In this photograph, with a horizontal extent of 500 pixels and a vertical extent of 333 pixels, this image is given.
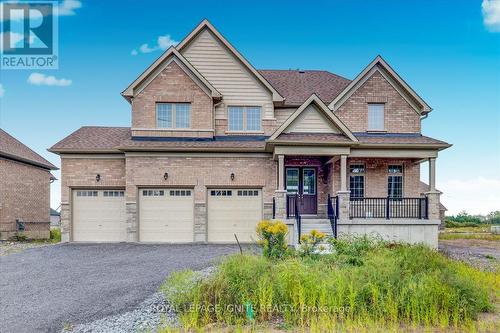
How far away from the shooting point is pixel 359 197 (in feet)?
47.6

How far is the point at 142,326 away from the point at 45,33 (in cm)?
1318

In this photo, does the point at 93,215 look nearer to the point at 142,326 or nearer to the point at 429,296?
the point at 142,326

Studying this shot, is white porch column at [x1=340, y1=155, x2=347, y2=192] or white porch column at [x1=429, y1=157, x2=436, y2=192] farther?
white porch column at [x1=429, y1=157, x2=436, y2=192]

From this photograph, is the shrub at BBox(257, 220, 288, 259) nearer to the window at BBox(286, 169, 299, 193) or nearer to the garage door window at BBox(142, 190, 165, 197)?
the window at BBox(286, 169, 299, 193)

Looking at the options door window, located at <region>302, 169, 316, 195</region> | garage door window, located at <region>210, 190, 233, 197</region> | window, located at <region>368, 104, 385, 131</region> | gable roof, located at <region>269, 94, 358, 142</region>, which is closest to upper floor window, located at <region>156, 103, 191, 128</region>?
garage door window, located at <region>210, 190, 233, 197</region>

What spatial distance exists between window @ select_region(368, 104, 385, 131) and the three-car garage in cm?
652

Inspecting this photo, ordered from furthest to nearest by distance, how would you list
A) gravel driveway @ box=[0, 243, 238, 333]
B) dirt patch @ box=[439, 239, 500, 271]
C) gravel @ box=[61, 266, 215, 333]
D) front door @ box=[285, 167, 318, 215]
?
front door @ box=[285, 167, 318, 215] → dirt patch @ box=[439, 239, 500, 271] → gravel driveway @ box=[0, 243, 238, 333] → gravel @ box=[61, 266, 215, 333]

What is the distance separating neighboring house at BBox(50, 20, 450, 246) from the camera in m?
13.6

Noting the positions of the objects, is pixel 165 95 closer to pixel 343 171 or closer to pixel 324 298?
pixel 343 171

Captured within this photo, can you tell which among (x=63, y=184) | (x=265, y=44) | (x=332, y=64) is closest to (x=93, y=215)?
(x=63, y=184)

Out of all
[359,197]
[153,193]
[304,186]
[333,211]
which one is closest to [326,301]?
[333,211]

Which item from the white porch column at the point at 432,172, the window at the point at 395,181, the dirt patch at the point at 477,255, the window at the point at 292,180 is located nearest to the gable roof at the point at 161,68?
the window at the point at 292,180

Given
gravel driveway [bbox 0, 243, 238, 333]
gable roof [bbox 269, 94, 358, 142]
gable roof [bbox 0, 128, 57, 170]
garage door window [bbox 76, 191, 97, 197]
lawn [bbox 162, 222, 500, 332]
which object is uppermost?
gable roof [bbox 269, 94, 358, 142]

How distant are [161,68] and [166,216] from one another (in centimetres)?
684
